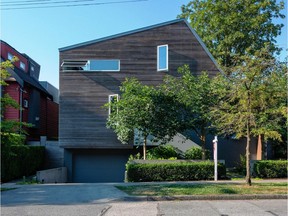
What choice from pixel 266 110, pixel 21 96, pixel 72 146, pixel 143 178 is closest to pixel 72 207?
pixel 143 178

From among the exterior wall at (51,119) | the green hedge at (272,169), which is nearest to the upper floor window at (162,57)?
the green hedge at (272,169)

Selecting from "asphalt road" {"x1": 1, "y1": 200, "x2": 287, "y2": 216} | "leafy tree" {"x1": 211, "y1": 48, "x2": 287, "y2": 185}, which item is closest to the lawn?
"asphalt road" {"x1": 1, "y1": 200, "x2": 287, "y2": 216}

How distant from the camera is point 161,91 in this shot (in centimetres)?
1838

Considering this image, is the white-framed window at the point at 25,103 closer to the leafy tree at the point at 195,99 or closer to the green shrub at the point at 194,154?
the leafy tree at the point at 195,99

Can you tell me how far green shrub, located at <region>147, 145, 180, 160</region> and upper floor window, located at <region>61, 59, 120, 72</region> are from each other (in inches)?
231

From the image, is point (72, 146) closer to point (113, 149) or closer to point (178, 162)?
point (113, 149)

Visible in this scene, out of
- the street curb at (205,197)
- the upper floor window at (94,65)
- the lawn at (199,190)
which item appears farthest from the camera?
the upper floor window at (94,65)

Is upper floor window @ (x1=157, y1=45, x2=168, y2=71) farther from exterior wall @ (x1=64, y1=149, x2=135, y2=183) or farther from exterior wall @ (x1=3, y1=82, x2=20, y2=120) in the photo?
exterior wall @ (x1=3, y1=82, x2=20, y2=120)

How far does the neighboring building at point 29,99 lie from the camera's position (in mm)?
24922

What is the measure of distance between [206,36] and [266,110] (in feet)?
65.6

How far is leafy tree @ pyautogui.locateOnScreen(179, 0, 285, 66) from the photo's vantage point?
3097cm

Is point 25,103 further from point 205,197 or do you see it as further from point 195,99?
point 205,197

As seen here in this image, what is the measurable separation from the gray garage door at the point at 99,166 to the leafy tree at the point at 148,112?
4245 millimetres

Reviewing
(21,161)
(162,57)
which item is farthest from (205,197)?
(162,57)
